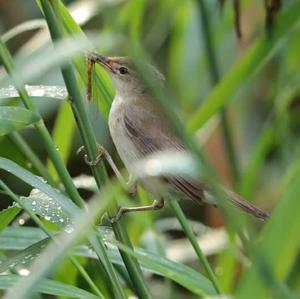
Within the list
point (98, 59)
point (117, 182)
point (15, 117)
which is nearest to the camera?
point (117, 182)

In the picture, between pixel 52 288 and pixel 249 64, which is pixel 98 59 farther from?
pixel 52 288

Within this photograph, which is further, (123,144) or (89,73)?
(123,144)

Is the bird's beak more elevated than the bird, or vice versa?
the bird's beak

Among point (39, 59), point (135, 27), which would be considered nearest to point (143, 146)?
point (135, 27)

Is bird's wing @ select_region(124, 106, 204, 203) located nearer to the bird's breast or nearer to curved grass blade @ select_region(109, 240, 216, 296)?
the bird's breast

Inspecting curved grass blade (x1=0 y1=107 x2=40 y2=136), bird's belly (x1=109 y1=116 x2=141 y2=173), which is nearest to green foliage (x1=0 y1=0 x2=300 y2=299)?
curved grass blade (x1=0 y1=107 x2=40 y2=136)

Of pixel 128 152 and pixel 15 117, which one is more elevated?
pixel 15 117

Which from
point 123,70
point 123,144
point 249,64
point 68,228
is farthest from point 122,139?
point 68,228

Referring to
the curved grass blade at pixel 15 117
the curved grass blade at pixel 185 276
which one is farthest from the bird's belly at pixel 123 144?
the curved grass blade at pixel 15 117

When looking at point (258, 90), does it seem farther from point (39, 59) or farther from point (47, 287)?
point (39, 59)
